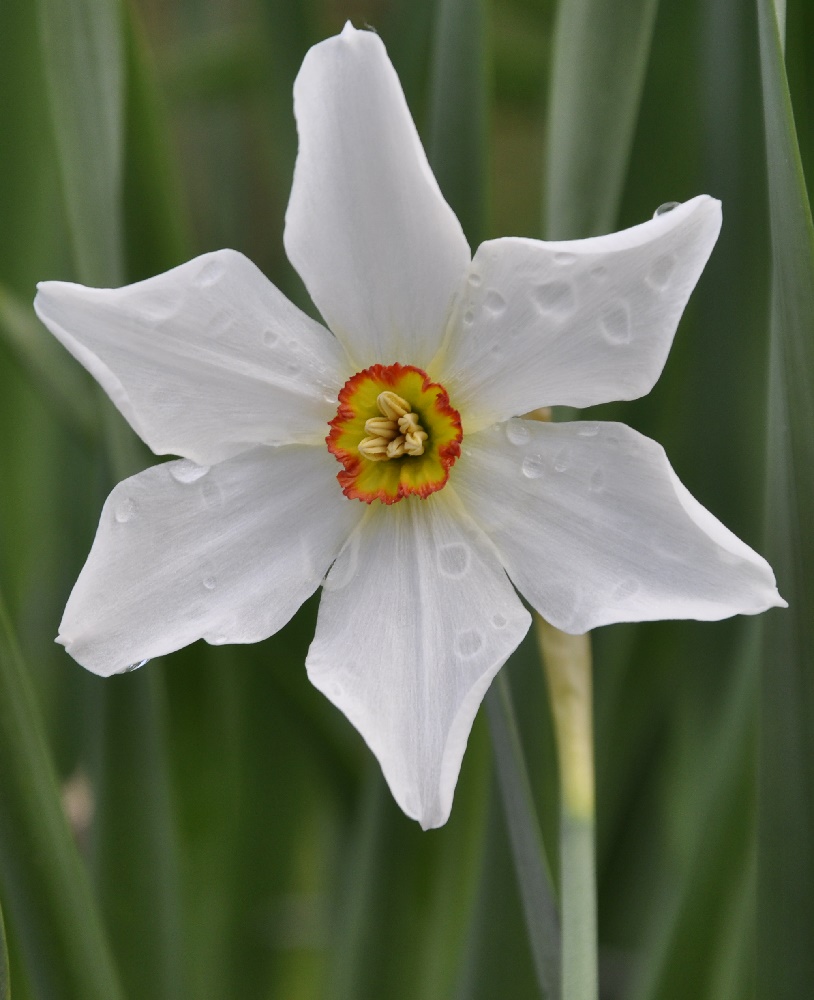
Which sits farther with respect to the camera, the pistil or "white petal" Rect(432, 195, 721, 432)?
the pistil

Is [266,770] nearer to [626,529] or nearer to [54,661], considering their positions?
[54,661]

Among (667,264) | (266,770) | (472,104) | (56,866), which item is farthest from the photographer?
(266,770)

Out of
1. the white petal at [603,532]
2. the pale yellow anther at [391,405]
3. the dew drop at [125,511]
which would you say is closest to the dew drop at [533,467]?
the white petal at [603,532]

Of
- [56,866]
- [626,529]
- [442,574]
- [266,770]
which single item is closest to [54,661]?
[266,770]

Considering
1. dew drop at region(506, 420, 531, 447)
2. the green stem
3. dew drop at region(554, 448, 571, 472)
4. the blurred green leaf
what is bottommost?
the green stem

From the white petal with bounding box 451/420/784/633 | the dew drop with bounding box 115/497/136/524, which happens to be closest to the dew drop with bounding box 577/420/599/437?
the white petal with bounding box 451/420/784/633

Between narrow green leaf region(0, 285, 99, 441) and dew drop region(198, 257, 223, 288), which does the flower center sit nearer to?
dew drop region(198, 257, 223, 288)
